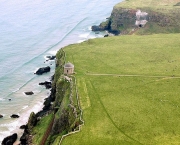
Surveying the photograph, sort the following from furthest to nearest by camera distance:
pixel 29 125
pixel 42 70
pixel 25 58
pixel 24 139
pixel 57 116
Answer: pixel 25 58 → pixel 42 70 → pixel 29 125 → pixel 24 139 → pixel 57 116

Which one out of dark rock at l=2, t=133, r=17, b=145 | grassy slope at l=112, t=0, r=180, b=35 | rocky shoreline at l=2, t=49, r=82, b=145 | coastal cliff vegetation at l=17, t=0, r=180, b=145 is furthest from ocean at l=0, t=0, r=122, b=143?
grassy slope at l=112, t=0, r=180, b=35

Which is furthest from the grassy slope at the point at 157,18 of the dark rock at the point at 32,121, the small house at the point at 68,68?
the dark rock at the point at 32,121

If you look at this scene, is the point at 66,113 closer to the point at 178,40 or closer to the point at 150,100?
the point at 150,100

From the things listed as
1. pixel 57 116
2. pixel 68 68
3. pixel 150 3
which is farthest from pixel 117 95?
pixel 150 3

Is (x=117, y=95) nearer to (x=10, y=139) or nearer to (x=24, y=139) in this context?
(x=24, y=139)

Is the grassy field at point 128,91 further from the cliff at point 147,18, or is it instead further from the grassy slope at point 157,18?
the cliff at point 147,18

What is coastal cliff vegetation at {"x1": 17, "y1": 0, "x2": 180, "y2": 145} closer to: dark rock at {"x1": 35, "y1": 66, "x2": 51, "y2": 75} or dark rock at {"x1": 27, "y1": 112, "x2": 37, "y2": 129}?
dark rock at {"x1": 27, "y1": 112, "x2": 37, "y2": 129}
